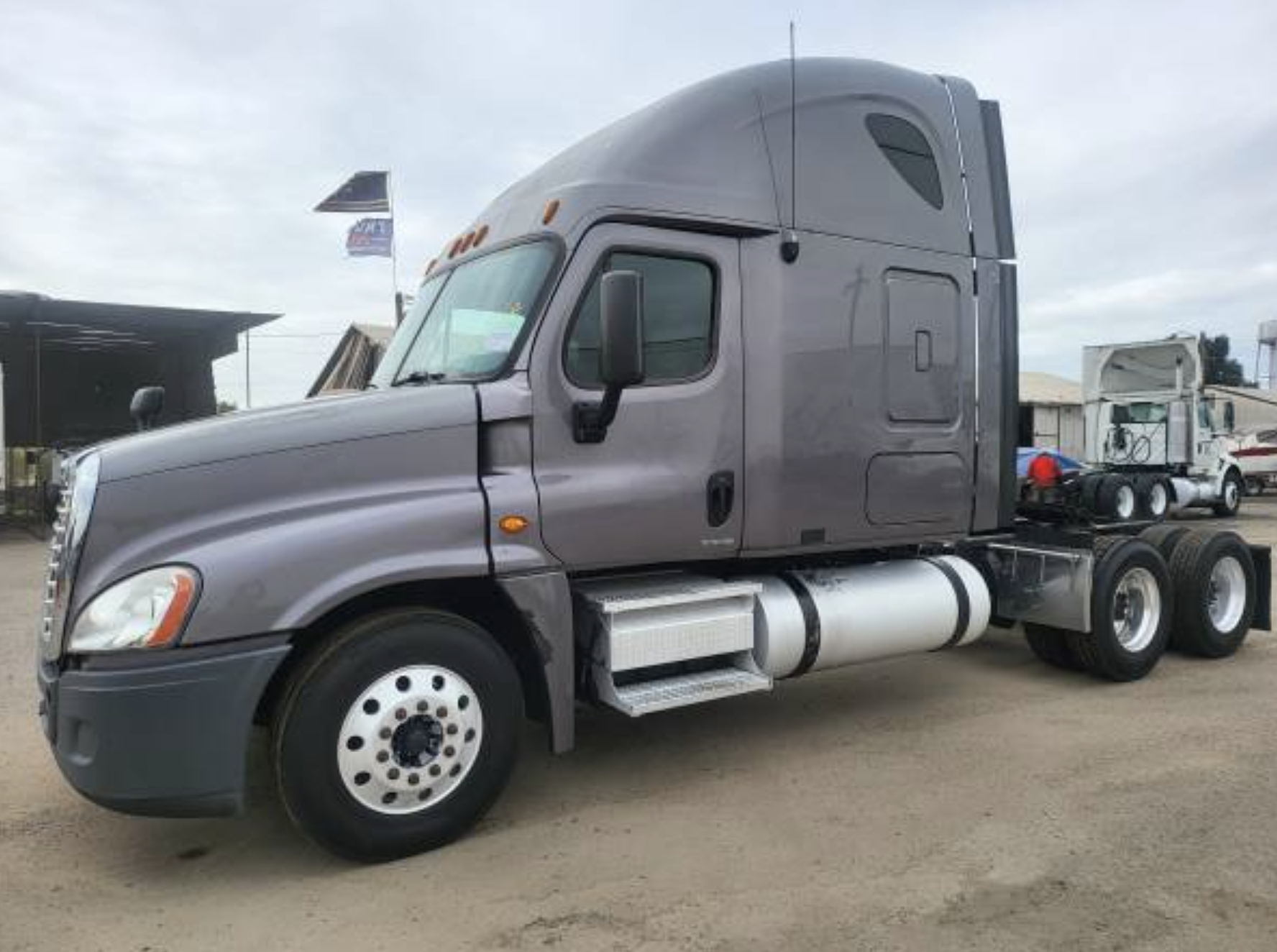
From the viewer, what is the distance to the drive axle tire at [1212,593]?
21.7 feet

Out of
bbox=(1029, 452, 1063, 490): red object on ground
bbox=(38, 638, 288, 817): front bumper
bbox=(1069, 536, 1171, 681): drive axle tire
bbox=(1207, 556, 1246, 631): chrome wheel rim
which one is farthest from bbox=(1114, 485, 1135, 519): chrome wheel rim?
bbox=(38, 638, 288, 817): front bumper

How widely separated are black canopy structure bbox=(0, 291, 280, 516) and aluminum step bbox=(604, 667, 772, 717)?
58.7 feet

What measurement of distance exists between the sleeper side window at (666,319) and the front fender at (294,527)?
2.28 feet

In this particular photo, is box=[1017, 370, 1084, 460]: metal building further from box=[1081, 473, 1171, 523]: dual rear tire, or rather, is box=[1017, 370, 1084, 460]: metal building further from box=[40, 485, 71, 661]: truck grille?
box=[40, 485, 71, 661]: truck grille

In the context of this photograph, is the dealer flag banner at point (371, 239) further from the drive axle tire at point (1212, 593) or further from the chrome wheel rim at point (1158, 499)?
the drive axle tire at point (1212, 593)

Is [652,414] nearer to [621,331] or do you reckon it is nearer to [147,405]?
[621,331]

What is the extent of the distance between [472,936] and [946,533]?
3560 millimetres

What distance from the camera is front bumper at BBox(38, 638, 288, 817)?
331 centimetres

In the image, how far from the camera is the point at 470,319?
4547mm

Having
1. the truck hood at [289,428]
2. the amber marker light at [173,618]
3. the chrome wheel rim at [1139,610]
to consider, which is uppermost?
the truck hood at [289,428]

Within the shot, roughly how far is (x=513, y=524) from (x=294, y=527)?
2.82ft

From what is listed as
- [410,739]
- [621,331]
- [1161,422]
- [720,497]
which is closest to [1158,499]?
[1161,422]

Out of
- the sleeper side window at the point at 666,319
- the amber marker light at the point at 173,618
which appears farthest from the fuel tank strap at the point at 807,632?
the amber marker light at the point at 173,618

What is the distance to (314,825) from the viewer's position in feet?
11.6
